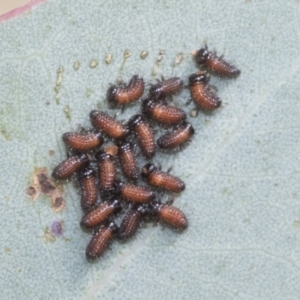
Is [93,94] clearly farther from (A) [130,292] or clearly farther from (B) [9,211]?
(A) [130,292]

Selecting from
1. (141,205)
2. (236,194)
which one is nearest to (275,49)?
(236,194)

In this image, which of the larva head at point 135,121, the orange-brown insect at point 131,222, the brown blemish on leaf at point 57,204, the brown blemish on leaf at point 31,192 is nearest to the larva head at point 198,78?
the larva head at point 135,121

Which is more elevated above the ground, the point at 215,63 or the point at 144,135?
the point at 215,63

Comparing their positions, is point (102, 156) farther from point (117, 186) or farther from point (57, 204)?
point (57, 204)

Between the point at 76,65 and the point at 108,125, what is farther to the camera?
the point at 76,65

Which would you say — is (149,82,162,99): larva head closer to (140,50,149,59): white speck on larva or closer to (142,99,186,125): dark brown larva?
(142,99,186,125): dark brown larva

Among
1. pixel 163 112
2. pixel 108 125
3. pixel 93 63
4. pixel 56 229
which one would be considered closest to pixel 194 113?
pixel 163 112
